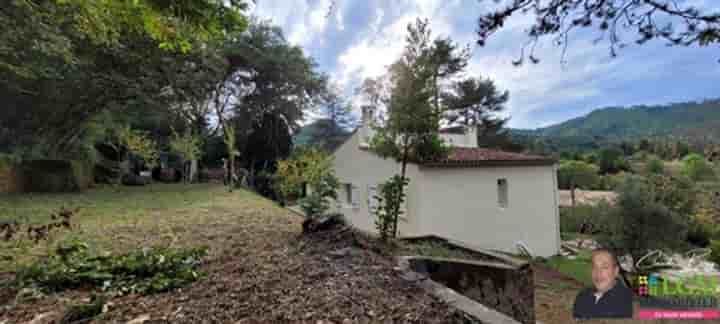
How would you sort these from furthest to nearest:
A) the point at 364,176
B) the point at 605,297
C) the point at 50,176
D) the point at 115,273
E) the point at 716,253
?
→ the point at 50,176
the point at 364,176
the point at 716,253
the point at 605,297
the point at 115,273

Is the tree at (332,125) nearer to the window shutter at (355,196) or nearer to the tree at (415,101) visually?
the window shutter at (355,196)

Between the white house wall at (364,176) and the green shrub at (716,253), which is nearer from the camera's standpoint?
the green shrub at (716,253)

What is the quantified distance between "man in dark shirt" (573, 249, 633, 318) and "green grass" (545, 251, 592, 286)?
4.15 metres

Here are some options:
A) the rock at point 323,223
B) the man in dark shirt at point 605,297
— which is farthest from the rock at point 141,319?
the man in dark shirt at point 605,297

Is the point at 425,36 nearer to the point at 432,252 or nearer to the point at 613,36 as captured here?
the point at 613,36

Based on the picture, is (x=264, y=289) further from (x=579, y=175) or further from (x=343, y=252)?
(x=579, y=175)

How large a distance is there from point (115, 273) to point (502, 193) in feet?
29.3

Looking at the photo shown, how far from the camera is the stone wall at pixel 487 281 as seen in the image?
2.61 metres

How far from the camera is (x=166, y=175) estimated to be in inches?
698

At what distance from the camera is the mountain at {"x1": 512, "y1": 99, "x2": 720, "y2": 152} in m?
16.1

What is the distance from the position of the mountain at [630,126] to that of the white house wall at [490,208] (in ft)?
40.1

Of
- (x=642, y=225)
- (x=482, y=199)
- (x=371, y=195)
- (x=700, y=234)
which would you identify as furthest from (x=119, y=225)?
(x=700, y=234)

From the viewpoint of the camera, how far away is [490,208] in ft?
26.8

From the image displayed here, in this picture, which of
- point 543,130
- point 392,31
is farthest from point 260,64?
point 543,130
